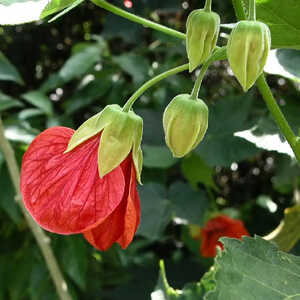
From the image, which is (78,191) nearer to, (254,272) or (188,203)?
(254,272)

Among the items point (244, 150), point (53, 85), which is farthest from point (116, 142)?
point (53, 85)

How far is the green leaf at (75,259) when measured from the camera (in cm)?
101

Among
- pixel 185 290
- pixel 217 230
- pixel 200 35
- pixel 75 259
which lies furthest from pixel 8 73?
pixel 200 35

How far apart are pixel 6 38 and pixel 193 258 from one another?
64cm

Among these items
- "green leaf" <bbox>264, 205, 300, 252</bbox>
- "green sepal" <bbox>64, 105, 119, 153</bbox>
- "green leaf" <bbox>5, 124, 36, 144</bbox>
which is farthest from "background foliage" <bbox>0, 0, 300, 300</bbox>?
"green sepal" <bbox>64, 105, 119, 153</bbox>

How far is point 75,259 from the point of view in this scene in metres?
1.02

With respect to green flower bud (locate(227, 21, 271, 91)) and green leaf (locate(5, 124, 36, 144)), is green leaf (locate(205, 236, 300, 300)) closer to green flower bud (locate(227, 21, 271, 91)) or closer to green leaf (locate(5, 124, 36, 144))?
green flower bud (locate(227, 21, 271, 91))

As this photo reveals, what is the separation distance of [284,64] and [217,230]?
485 millimetres

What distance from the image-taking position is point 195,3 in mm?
1316

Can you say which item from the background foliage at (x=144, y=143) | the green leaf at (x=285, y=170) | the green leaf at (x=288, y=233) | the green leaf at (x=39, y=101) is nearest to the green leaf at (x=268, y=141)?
the background foliage at (x=144, y=143)

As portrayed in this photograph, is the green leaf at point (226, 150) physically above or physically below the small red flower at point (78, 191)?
below

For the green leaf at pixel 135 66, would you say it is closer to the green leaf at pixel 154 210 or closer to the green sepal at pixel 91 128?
the green leaf at pixel 154 210

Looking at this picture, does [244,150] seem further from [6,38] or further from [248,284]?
[6,38]

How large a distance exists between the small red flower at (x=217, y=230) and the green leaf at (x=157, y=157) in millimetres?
123
